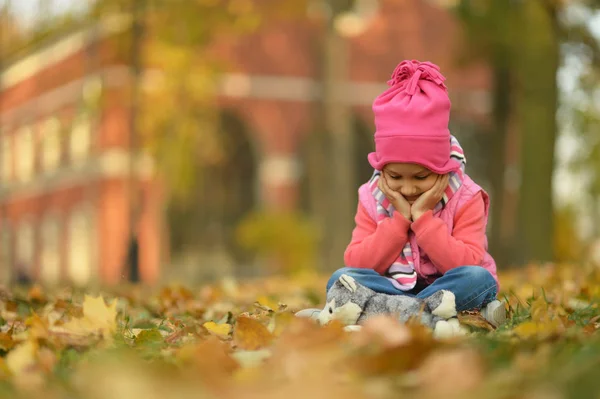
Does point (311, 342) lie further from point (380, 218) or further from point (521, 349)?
point (380, 218)

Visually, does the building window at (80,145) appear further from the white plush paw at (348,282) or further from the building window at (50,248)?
the white plush paw at (348,282)

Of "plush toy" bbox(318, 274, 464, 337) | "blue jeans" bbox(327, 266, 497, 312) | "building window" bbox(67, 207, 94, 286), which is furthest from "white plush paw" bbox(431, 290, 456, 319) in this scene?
"building window" bbox(67, 207, 94, 286)

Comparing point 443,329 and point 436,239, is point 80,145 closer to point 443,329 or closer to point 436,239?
point 436,239

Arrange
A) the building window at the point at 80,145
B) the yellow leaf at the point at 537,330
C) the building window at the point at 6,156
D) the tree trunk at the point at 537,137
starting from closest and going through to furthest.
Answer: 1. the yellow leaf at the point at 537,330
2. the tree trunk at the point at 537,137
3. the building window at the point at 80,145
4. the building window at the point at 6,156

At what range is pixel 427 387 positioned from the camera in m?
1.93

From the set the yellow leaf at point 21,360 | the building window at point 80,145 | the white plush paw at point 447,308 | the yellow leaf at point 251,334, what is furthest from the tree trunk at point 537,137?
the building window at point 80,145

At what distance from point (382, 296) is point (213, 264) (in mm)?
27945

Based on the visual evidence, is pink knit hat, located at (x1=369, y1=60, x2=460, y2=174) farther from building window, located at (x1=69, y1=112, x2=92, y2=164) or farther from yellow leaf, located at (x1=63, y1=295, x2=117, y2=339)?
building window, located at (x1=69, y1=112, x2=92, y2=164)

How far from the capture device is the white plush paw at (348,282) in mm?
3594

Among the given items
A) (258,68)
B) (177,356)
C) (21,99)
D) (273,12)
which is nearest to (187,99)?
(273,12)

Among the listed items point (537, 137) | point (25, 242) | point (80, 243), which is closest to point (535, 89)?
point (537, 137)

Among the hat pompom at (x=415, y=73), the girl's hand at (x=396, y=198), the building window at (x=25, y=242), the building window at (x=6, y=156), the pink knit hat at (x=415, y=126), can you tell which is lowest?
the building window at (x=25, y=242)

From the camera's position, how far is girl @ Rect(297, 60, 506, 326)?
3611mm

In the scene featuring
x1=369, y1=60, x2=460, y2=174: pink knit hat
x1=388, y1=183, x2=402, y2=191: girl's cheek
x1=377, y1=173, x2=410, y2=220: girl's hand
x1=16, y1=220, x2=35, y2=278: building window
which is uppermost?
x1=369, y1=60, x2=460, y2=174: pink knit hat
